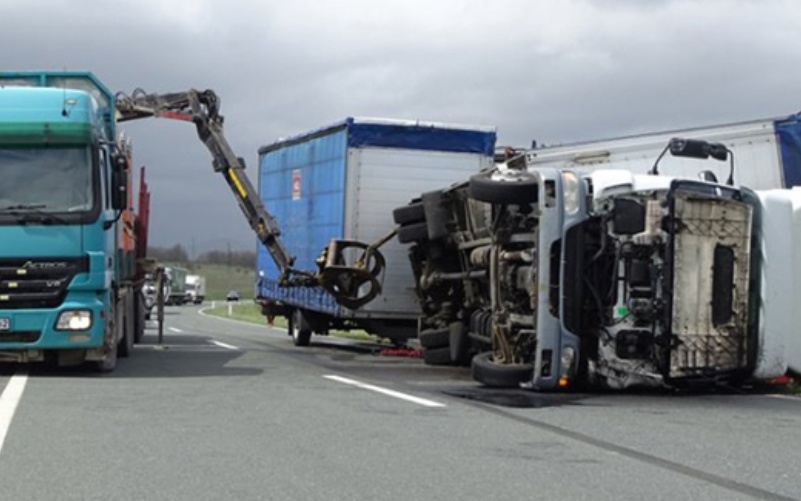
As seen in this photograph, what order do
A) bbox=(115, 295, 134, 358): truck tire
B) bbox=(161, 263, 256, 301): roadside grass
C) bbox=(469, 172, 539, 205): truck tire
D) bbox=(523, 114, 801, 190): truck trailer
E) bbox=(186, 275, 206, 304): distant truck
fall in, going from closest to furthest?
1. bbox=(469, 172, 539, 205): truck tire
2. bbox=(523, 114, 801, 190): truck trailer
3. bbox=(115, 295, 134, 358): truck tire
4. bbox=(186, 275, 206, 304): distant truck
5. bbox=(161, 263, 256, 301): roadside grass

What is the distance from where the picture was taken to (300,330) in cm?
2081

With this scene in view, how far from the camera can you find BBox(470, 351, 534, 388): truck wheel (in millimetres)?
11227

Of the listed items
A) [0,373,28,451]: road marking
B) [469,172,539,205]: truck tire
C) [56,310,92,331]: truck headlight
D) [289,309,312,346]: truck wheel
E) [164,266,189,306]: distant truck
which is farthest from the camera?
[164,266,189,306]: distant truck

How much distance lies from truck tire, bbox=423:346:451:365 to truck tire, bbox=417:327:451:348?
6cm

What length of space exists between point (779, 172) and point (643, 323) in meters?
4.29

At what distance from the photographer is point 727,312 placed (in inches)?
436

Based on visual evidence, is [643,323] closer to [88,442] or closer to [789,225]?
[789,225]

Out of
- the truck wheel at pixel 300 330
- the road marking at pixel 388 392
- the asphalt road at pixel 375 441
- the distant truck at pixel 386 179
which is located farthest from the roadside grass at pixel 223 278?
the asphalt road at pixel 375 441

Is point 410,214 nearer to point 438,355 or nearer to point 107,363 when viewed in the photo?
point 438,355

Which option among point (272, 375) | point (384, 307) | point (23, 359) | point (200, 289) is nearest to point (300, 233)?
Result: point (384, 307)

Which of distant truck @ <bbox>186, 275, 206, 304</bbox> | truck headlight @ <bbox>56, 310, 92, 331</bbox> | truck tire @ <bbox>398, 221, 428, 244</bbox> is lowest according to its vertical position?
distant truck @ <bbox>186, 275, 206, 304</bbox>

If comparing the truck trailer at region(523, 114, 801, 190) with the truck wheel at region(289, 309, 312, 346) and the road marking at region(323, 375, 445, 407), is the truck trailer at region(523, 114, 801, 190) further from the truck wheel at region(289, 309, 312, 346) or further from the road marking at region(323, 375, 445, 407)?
the truck wheel at region(289, 309, 312, 346)

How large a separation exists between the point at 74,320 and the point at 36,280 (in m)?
0.61

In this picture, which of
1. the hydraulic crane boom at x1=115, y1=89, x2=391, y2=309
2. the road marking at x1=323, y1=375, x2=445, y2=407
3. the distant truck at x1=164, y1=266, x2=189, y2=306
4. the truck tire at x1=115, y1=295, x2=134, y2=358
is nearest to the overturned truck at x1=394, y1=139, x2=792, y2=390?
the road marking at x1=323, y1=375, x2=445, y2=407
